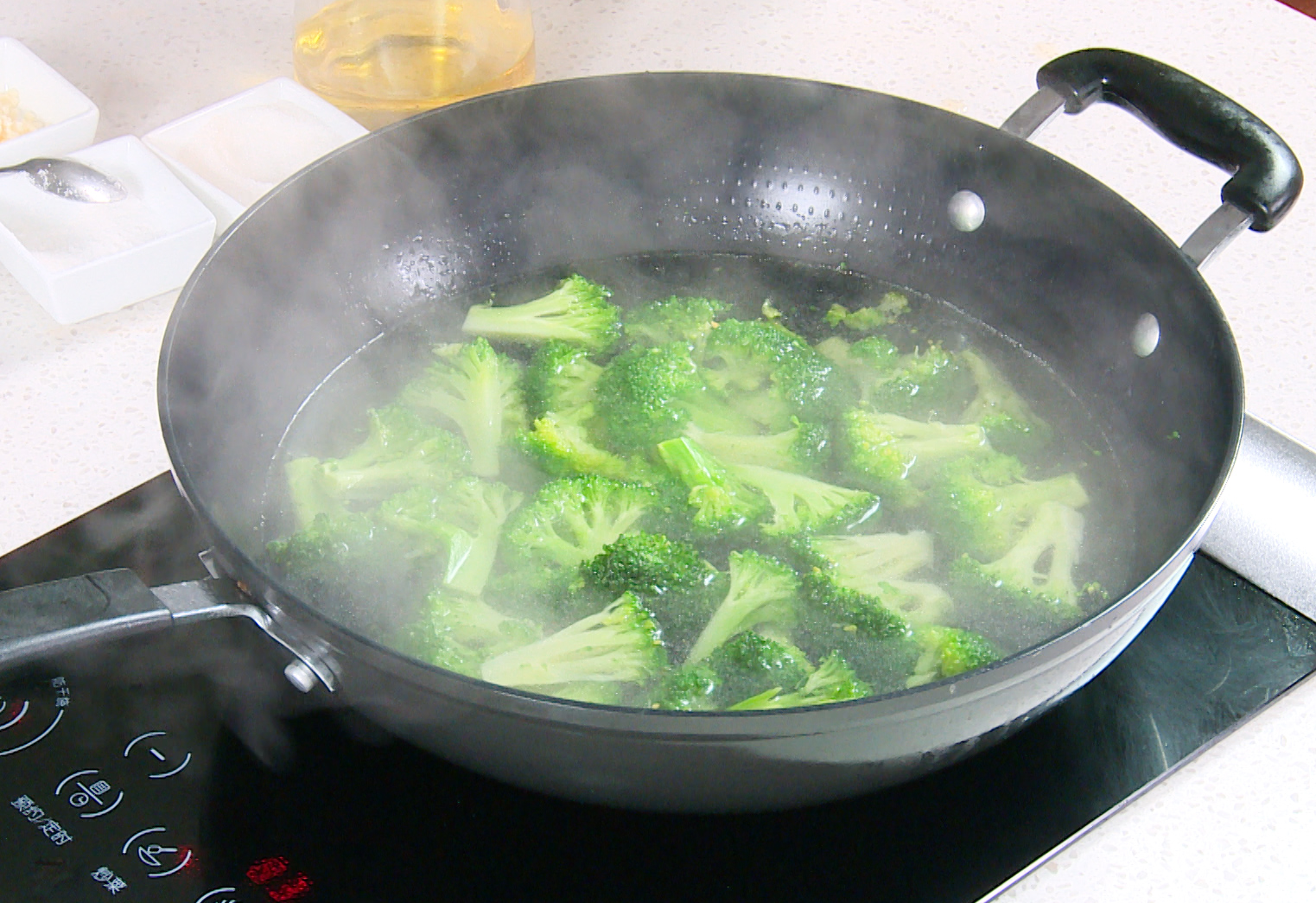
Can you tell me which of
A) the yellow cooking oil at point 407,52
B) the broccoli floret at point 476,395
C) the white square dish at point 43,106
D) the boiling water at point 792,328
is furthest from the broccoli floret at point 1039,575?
the white square dish at point 43,106

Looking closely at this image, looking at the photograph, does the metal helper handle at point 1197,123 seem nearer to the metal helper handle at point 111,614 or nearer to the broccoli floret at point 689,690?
the broccoli floret at point 689,690

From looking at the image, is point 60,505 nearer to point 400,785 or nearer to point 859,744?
point 400,785

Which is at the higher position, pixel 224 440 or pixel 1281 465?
pixel 1281 465

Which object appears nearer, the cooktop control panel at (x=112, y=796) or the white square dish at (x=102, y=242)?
the cooktop control panel at (x=112, y=796)

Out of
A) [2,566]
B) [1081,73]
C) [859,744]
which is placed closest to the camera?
[859,744]

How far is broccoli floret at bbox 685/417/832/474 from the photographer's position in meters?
1.17

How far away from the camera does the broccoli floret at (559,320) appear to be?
4.29 ft

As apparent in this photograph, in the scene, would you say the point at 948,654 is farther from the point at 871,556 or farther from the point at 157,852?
the point at 157,852

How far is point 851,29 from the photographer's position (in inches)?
68.4

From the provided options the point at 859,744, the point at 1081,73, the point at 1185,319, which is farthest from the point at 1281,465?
the point at 859,744

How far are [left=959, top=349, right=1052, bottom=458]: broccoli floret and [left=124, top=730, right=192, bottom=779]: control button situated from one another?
0.76 m

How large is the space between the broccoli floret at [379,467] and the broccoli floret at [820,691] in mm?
391

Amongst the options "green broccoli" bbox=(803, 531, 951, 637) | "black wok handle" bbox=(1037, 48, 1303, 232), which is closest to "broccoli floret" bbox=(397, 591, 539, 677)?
"green broccoli" bbox=(803, 531, 951, 637)

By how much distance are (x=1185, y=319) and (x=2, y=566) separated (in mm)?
1038
